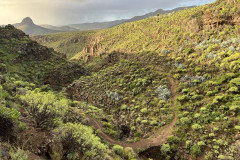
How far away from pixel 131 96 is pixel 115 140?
11857 millimetres

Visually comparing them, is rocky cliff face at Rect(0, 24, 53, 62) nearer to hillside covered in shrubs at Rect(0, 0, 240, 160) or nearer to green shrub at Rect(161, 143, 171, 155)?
hillside covered in shrubs at Rect(0, 0, 240, 160)

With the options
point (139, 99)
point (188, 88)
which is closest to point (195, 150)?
point (188, 88)

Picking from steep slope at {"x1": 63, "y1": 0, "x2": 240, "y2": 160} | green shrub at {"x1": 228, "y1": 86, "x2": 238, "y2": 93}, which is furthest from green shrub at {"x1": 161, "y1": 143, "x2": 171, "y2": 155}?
green shrub at {"x1": 228, "y1": 86, "x2": 238, "y2": 93}

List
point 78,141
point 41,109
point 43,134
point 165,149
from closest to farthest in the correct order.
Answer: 1. point 78,141
2. point 41,109
3. point 43,134
4. point 165,149

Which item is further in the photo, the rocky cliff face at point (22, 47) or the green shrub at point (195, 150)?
the rocky cliff face at point (22, 47)

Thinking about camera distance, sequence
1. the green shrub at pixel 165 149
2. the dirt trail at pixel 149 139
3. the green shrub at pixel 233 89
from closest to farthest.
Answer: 1. the green shrub at pixel 165 149
2. the dirt trail at pixel 149 139
3. the green shrub at pixel 233 89

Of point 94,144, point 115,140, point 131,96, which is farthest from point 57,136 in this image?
point 131,96

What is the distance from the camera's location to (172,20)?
4984cm

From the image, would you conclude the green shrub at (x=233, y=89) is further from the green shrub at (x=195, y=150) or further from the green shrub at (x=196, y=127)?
the green shrub at (x=195, y=150)

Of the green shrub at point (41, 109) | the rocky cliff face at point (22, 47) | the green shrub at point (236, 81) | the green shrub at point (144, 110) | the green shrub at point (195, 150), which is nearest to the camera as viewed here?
the green shrub at point (41, 109)

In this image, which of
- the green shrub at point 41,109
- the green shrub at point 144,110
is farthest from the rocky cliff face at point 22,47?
the green shrub at point 144,110

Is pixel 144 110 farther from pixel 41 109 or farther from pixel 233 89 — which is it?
pixel 41 109

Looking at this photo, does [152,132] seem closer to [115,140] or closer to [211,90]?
[115,140]

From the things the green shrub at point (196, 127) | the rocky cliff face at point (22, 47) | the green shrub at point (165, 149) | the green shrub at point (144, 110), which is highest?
the rocky cliff face at point (22, 47)
